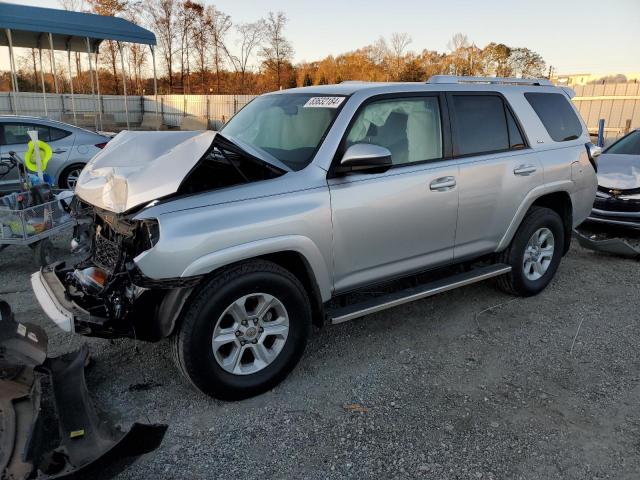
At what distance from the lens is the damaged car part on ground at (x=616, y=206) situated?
21.5 feet

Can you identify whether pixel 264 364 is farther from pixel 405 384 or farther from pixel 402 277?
pixel 402 277

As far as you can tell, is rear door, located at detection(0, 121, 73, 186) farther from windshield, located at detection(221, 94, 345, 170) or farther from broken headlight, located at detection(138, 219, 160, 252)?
broken headlight, located at detection(138, 219, 160, 252)

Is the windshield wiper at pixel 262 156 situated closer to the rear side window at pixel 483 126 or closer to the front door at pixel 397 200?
the front door at pixel 397 200

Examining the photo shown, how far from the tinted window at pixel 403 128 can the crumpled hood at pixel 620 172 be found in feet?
13.6

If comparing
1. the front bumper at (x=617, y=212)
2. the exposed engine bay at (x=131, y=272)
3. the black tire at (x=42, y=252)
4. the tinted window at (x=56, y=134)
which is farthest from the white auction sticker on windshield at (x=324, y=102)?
the tinted window at (x=56, y=134)

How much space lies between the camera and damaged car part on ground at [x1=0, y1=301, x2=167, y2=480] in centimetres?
230

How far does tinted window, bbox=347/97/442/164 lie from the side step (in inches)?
38.8

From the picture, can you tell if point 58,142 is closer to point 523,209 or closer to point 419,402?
point 523,209

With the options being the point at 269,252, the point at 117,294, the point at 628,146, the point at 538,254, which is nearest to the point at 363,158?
the point at 269,252

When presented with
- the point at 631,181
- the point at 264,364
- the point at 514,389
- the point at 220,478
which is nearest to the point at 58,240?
the point at 264,364

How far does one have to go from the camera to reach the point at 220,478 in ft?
8.29

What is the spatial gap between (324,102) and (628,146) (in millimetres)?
6324

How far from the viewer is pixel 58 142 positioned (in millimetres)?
9523

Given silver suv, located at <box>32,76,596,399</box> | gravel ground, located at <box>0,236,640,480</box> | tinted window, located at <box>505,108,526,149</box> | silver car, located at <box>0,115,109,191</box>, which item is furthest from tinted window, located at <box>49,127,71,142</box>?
tinted window, located at <box>505,108,526,149</box>
